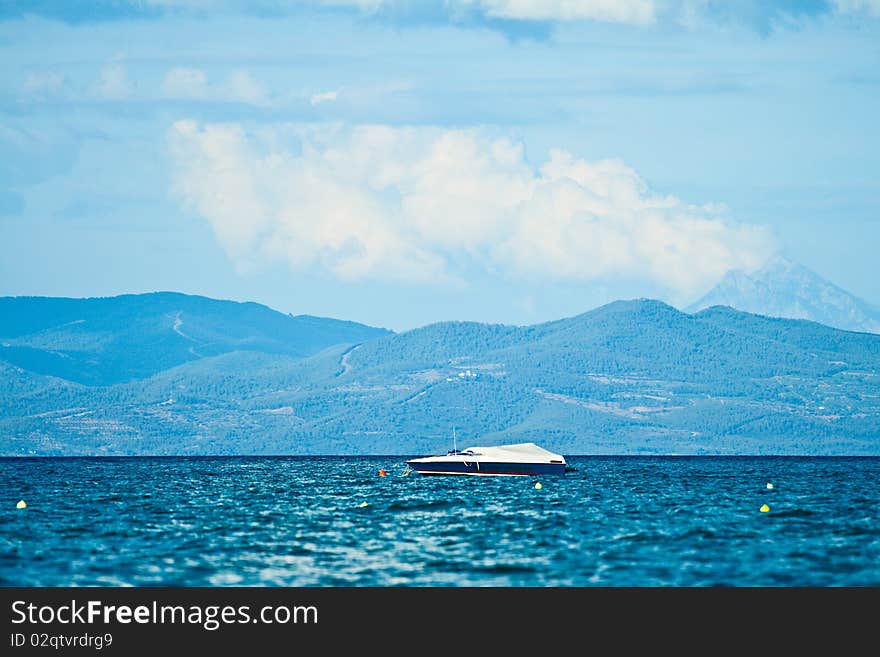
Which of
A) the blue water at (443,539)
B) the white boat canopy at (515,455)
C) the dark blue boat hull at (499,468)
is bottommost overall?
the blue water at (443,539)

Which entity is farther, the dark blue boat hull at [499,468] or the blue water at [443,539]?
the dark blue boat hull at [499,468]

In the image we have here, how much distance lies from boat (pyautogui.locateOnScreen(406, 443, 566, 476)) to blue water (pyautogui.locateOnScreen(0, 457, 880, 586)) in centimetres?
2928

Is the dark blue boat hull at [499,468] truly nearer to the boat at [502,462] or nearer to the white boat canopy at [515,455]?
the boat at [502,462]

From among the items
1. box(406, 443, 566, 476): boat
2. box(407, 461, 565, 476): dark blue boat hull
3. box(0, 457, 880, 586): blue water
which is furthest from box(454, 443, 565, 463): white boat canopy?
box(0, 457, 880, 586): blue water

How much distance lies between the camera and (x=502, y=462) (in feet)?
575

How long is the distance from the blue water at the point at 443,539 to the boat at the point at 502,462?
2928 centimetres

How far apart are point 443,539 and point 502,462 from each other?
86846 millimetres

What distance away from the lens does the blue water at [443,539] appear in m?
71.2

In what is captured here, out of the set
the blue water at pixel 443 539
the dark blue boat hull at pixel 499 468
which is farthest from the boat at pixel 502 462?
the blue water at pixel 443 539

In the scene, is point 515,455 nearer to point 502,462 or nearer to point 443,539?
point 502,462

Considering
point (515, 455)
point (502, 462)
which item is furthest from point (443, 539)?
point (515, 455)

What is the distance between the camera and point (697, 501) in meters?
132

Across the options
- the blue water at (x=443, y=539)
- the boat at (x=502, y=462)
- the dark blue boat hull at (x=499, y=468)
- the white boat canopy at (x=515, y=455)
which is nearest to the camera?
the blue water at (x=443, y=539)
